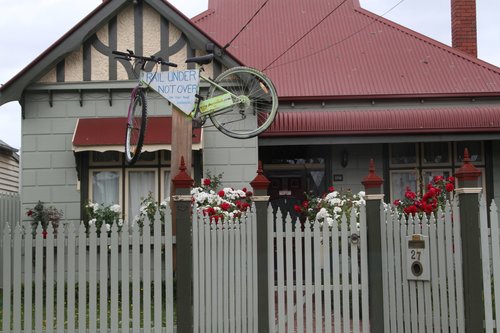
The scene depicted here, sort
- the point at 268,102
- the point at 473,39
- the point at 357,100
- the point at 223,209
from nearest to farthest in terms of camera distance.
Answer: the point at 223,209
the point at 268,102
the point at 357,100
the point at 473,39

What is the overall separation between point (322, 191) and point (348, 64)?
3.18 meters

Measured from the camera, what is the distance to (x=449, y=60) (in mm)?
14242

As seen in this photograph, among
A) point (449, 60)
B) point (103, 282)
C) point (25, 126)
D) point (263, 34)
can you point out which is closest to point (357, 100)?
point (449, 60)

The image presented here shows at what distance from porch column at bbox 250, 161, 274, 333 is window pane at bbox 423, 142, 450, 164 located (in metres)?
7.17

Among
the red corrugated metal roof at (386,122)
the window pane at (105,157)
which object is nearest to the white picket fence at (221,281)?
the red corrugated metal roof at (386,122)

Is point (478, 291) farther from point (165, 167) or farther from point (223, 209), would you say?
point (165, 167)

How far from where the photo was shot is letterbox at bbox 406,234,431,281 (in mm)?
6527

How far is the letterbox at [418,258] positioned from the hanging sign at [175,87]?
3.33m

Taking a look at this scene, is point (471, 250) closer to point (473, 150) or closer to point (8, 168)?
point (473, 150)

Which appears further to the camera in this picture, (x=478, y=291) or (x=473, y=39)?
(x=473, y=39)

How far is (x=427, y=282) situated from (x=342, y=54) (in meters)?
9.07

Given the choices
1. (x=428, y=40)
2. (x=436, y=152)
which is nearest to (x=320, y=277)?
(x=436, y=152)

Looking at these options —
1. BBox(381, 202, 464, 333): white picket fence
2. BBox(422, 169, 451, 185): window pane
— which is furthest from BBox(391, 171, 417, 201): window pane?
BBox(381, 202, 464, 333): white picket fence

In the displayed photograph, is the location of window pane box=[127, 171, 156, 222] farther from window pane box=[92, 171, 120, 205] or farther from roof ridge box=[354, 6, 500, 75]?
roof ridge box=[354, 6, 500, 75]
